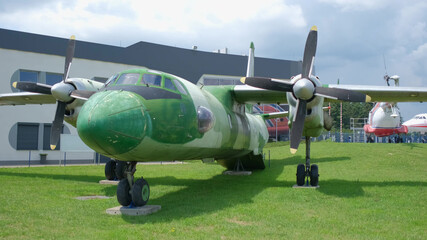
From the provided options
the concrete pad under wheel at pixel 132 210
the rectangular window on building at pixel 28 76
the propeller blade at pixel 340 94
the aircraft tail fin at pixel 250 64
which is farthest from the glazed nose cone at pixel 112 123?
the rectangular window on building at pixel 28 76

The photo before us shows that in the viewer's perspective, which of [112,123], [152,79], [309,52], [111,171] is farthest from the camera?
[111,171]

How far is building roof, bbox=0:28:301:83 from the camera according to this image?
29.2 meters

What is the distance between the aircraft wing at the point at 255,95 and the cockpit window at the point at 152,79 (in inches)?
221

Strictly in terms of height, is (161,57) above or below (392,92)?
above

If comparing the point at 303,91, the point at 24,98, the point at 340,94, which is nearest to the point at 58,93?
the point at 24,98

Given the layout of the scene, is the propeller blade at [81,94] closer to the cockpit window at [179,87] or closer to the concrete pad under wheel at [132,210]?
the cockpit window at [179,87]

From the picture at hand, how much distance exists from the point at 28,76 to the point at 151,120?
24.4m

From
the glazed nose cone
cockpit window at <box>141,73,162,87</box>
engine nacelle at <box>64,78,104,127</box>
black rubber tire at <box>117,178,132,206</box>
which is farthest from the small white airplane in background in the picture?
the glazed nose cone

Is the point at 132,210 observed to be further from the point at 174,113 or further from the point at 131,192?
the point at 174,113

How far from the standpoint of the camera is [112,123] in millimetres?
7891

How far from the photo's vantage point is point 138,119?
8297 millimetres

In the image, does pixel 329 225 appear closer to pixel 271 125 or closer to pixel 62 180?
pixel 62 180

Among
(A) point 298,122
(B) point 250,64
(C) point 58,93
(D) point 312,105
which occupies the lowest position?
(A) point 298,122

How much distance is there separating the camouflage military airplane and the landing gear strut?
0.02m
